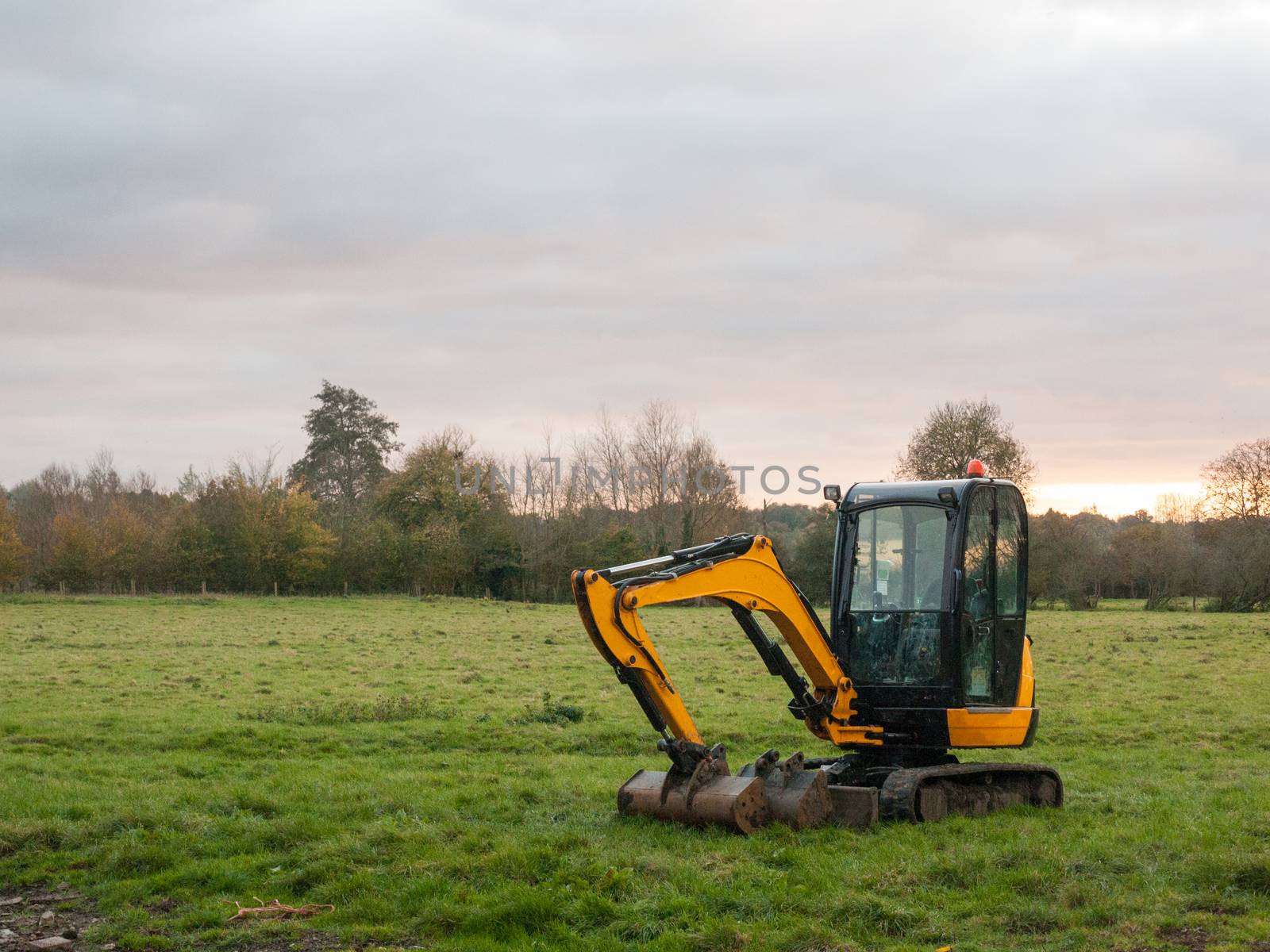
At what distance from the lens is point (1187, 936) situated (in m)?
7.07

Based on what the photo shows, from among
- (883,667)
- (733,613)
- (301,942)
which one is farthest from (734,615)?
(301,942)

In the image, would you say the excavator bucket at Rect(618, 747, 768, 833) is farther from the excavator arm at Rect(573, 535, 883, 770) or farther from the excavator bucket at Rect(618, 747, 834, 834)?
the excavator arm at Rect(573, 535, 883, 770)

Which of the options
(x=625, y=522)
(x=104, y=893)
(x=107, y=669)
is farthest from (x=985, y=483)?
(x=625, y=522)

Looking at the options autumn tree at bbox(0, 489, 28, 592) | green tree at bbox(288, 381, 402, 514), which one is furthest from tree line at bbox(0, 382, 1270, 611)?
green tree at bbox(288, 381, 402, 514)

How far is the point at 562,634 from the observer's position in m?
35.3

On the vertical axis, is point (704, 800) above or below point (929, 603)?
below

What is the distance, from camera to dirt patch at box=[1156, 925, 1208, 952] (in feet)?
22.5

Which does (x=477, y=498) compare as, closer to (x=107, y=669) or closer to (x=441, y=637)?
(x=441, y=637)

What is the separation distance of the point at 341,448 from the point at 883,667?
8203 centimetres

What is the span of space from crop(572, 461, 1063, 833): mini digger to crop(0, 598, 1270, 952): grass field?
377mm

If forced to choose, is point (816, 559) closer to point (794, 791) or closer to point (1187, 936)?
point (794, 791)

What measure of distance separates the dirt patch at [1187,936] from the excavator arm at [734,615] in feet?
12.8

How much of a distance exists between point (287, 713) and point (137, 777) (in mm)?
4689

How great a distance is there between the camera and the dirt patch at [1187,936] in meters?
6.87
